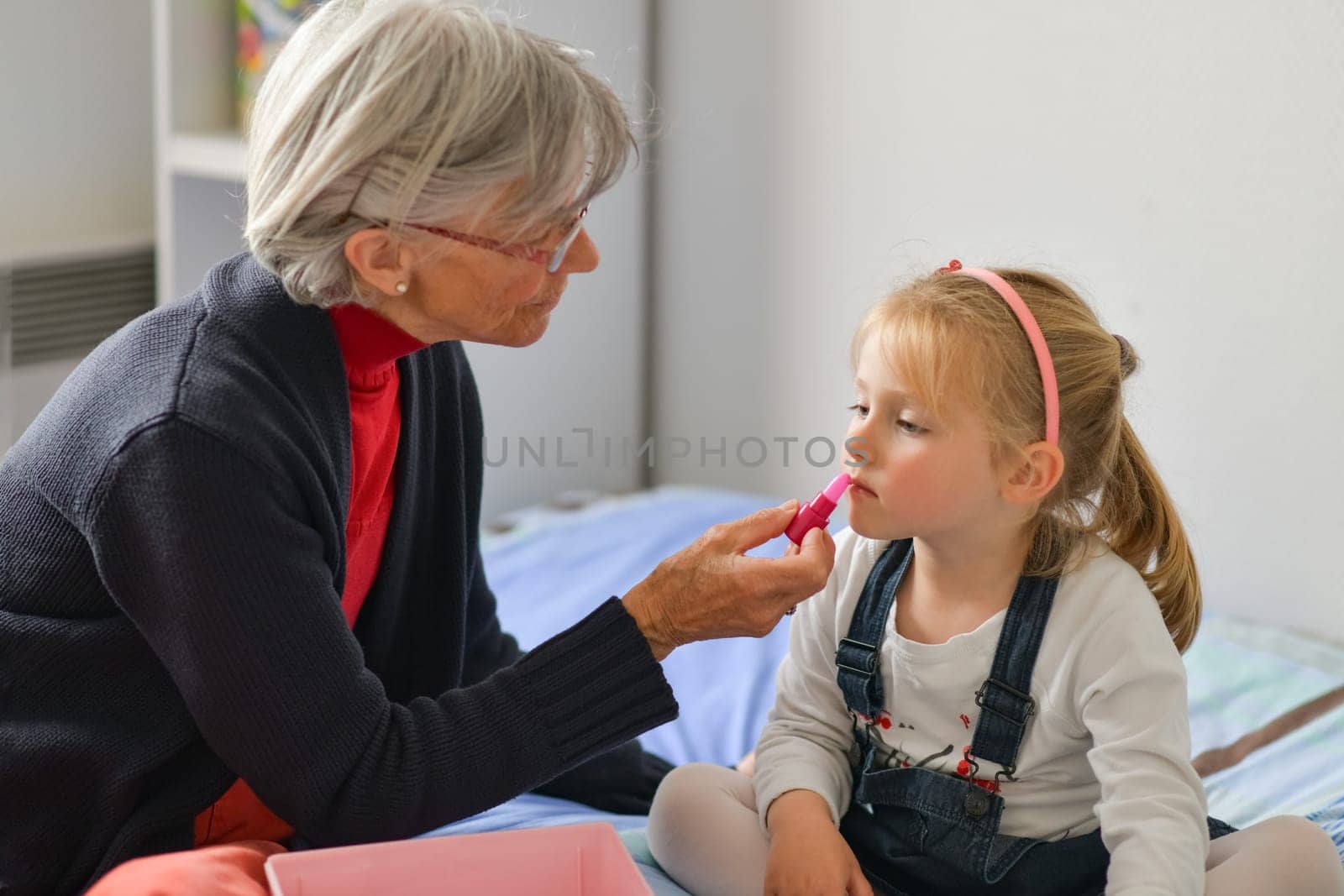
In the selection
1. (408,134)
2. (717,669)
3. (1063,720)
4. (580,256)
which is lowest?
(717,669)

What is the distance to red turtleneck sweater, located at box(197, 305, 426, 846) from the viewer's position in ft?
3.67

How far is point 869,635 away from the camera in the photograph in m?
1.19

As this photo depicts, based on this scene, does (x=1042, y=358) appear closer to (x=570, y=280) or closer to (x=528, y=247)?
(x=528, y=247)

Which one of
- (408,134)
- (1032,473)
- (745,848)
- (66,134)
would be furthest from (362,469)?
(66,134)

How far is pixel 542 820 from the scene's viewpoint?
4.44 feet

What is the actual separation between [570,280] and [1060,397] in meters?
1.36

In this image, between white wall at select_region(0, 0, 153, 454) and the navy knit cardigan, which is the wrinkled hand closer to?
the navy knit cardigan

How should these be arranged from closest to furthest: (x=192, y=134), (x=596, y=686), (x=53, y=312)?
(x=596, y=686)
(x=192, y=134)
(x=53, y=312)

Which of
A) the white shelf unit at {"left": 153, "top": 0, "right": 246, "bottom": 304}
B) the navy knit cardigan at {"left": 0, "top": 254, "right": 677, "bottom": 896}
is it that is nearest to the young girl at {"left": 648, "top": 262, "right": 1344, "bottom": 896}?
the navy knit cardigan at {"left": 0, "top": 254, "right": 677, "bottom": 896}

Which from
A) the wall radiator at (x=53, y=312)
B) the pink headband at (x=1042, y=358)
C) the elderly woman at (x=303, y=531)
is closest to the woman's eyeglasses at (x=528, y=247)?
the elderly woman at (x=303, y=531)

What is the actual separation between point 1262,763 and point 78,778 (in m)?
1.19

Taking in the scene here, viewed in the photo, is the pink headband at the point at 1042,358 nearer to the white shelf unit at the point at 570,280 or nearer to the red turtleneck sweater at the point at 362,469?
the red turtleneck sweater at the point at 362,469

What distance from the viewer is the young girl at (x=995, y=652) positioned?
108 centimetres

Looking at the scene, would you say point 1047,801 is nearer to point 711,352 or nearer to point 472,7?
point 472,7
